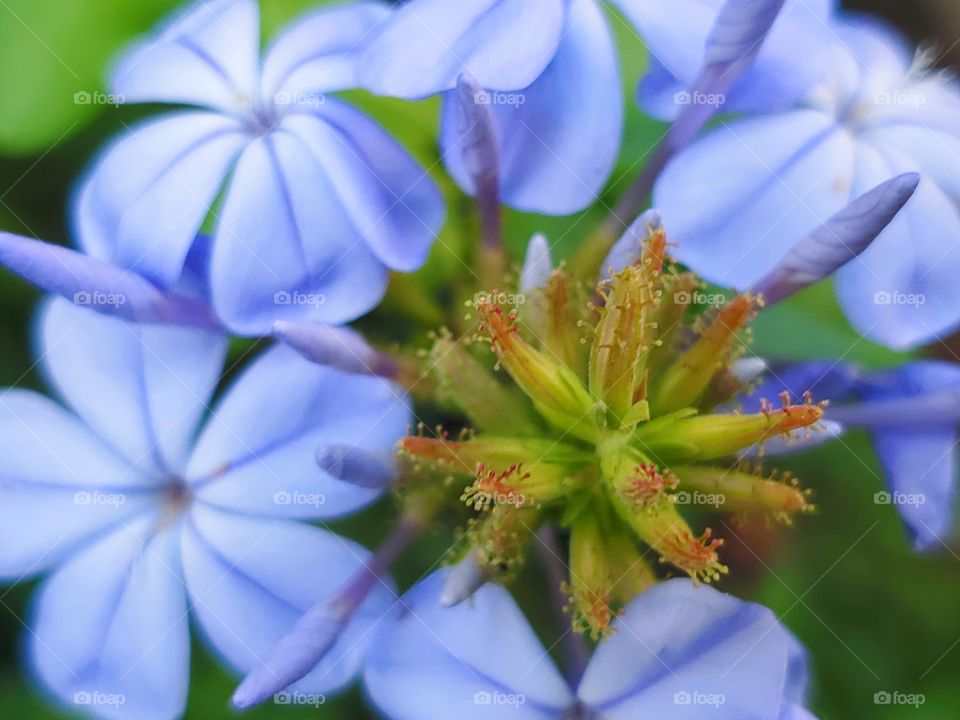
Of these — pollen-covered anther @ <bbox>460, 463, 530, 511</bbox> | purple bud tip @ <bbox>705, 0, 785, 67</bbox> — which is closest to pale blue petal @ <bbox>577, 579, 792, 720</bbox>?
pollen-covered anther @ <bbox>460, 463, 530, 511</bbox>

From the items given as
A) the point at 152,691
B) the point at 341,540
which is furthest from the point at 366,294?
the point at 152,691

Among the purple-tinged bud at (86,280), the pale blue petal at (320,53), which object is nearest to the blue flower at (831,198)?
the pale blue petal at (320,53)

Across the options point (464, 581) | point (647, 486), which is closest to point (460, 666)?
point (464, 581)

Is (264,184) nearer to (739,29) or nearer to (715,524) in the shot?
(739,29)

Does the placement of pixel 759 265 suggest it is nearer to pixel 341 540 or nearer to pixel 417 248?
pixel 417 248

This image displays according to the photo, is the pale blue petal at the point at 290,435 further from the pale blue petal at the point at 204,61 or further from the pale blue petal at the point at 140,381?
the pale blue petal at the point at 204,61

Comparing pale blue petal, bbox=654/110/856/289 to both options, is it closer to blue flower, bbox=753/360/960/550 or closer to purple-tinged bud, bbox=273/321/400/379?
blue flower, bbox=753/360/960/550
